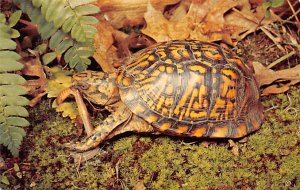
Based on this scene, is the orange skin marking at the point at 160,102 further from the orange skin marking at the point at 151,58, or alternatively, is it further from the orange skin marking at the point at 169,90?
the orange skin marking at the point at 151,58

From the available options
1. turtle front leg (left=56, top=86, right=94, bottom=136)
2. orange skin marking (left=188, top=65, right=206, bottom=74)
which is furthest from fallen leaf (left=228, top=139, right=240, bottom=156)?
turtle front leg (left=56, top=86, right=94, bottom=136)

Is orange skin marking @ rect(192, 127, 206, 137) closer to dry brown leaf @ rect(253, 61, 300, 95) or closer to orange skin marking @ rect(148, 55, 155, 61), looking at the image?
orange skin marking @ rect(148, 55, 155, 61)

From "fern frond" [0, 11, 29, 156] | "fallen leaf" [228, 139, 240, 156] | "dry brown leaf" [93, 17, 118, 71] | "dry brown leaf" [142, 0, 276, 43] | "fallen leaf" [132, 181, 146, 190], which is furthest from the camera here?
"dry brown leaf" [142, 0, 276, 43]

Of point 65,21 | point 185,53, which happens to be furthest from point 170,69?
point 65,21

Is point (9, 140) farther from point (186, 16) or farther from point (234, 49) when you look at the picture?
point (234, 49)

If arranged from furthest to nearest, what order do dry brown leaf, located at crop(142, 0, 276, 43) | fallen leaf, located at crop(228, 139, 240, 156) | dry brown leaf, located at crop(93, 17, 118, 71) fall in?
dry brown leaf, located at crop(142, 0, 276, 43)
dry brown leaf, located at crop(93, 17, 118, 71)
fallen leaf, located at crop(228, 139, 240, 156)

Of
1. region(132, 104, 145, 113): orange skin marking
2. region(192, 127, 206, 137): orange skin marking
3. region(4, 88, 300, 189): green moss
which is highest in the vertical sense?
region(132, 104, 145, 113): orange skin marking

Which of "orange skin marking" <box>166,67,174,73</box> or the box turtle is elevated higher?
"orange skin marking" <box>166,67,174,73</box>
